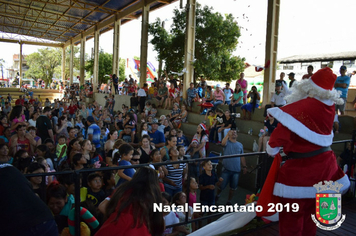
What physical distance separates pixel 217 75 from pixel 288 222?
43.0ft

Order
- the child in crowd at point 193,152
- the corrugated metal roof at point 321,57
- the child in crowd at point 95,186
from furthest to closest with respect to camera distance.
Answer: the corrugated metal roof at point 321,57 → the child in crowd at point 193,152 → the child in crowd at point 95,186

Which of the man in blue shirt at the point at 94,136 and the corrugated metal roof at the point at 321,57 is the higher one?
the corrugated metal roof at the point at 321,57

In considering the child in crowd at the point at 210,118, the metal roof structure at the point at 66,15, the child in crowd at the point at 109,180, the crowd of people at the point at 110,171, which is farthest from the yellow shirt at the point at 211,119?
the metal roof structure at the point at 66,15

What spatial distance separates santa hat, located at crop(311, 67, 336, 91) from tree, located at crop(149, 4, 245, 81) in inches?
447

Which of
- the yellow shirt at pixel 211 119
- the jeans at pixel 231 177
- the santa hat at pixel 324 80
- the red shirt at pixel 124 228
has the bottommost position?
the jeans at pixel 231 177

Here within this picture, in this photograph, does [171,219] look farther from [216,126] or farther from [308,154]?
[216,126]

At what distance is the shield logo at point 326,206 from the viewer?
251cm

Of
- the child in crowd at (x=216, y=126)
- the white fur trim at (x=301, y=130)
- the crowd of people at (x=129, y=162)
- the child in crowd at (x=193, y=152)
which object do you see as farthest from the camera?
the child in crowd at (x=216, y=126)

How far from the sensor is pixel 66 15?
21.0 metres

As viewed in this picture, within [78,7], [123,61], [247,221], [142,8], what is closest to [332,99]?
[247,221]

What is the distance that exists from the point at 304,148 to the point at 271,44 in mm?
8018

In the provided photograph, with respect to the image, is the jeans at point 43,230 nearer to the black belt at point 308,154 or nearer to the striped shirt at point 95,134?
the black belt at point 308,154

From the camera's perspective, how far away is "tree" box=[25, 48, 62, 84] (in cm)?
4044

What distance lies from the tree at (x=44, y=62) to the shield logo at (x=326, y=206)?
43.0m
